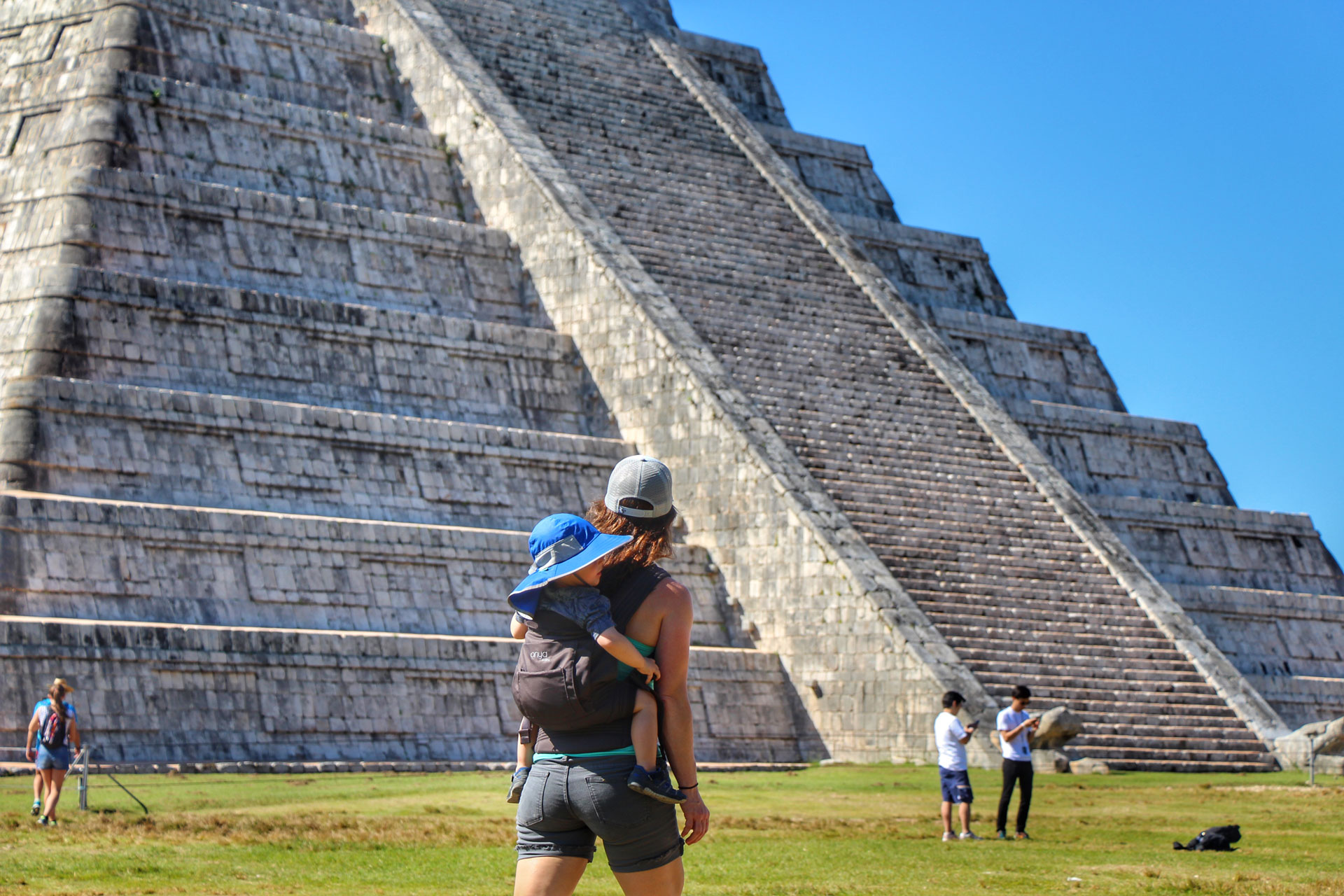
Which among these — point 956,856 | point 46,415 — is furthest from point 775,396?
point 956,856

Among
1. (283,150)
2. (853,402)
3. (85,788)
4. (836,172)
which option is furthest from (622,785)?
(836,172)

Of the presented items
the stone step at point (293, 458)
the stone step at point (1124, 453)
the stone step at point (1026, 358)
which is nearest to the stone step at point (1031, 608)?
the stone step at point (293, 458)

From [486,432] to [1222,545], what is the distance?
12579 mm

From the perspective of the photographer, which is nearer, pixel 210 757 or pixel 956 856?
pixel 956 856

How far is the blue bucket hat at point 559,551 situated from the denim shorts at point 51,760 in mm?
7818

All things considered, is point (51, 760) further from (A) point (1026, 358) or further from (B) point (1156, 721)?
(A) point (1026, 358)

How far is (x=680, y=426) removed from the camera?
20.4 m

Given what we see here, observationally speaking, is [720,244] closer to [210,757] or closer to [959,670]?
[959,670]

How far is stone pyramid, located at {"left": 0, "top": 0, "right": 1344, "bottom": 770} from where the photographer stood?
637 inches

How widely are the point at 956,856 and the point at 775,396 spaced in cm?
1146

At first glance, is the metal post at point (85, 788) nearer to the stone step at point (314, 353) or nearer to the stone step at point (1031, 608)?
the stone step at point (314, 353)

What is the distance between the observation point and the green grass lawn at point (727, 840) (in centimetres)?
870

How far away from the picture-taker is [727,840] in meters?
10.9

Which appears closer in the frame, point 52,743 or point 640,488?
point 640,488
